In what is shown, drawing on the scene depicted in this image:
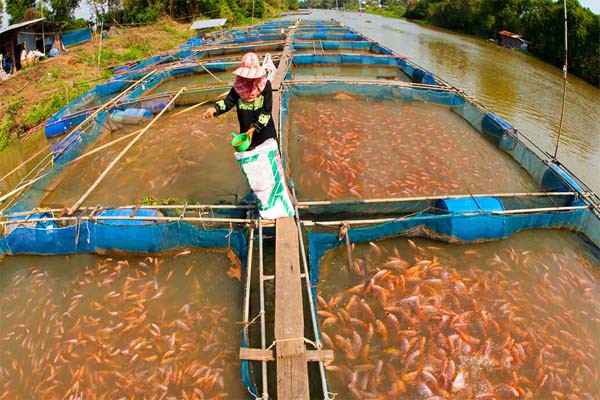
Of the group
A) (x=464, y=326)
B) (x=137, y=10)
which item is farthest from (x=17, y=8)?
(x=464, y=326)

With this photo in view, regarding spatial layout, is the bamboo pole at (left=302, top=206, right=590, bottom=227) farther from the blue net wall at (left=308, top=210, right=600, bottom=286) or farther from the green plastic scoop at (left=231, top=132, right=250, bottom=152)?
the green plastic scoop at (left=231, top=132, right=250, bottom=152)

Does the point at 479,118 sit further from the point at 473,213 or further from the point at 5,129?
the point at 5,129

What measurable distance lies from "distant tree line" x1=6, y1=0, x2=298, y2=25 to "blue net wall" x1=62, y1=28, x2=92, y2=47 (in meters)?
2.48

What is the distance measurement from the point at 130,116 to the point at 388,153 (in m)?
7.50

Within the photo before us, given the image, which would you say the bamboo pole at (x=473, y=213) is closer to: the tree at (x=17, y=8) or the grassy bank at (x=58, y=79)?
the grassy bank at (x=58, y=79)

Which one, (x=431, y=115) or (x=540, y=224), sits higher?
(x=431, y=115)

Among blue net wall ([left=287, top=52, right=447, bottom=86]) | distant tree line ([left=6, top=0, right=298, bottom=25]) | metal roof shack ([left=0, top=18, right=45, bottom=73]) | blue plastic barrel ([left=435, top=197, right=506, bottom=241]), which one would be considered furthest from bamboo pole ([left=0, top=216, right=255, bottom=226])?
distant tree line ([left=6, top=0, right=298, bottom=25])

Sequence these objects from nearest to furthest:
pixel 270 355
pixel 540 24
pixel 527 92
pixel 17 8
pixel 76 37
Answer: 1. pixel 270 355
2. pixel 527 92
3. pixel 76 37
4. pixel 540 24
5. pixel 17 8

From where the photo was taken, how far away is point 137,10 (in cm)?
3000

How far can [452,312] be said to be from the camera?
457cm

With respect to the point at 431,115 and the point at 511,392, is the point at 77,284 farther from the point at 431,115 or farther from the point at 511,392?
the point at 431,115

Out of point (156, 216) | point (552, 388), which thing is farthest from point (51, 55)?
point (552, 388)

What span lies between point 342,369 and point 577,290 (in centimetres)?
372

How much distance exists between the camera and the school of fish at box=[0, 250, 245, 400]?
3.85 metres
